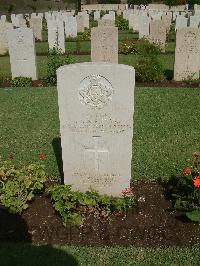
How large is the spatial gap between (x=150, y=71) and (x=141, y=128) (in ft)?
13.6

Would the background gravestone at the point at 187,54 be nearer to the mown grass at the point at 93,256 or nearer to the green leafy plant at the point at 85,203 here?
the green leafy plant at the point at 85,203

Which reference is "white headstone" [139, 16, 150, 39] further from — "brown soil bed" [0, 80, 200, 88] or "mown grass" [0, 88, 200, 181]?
"mown grass" [0, 88, 200, 181]

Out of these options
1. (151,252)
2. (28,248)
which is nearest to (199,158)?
(151,252)

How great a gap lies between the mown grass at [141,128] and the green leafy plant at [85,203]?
0.93 meters

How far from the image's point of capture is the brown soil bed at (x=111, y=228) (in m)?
4.23

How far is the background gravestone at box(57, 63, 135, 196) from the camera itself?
4246mm

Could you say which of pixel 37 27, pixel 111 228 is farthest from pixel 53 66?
pixel 37 27

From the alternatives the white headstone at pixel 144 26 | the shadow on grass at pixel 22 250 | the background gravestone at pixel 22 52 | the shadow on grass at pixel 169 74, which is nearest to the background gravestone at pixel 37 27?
the white headstone at pixel 144 26

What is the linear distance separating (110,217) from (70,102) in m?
1.53

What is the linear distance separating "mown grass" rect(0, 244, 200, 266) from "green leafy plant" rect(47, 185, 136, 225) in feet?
1.84

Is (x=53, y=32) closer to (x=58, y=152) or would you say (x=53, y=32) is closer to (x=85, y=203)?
(x=58, y=152)

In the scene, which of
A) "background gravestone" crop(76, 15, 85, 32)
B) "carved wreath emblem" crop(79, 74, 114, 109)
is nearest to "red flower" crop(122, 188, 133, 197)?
"carved wreath emblem" crop(79, 74, 114, 109)

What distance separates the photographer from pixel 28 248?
4.07 metres

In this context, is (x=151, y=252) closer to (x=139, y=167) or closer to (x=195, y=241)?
(x=195, y=241)
